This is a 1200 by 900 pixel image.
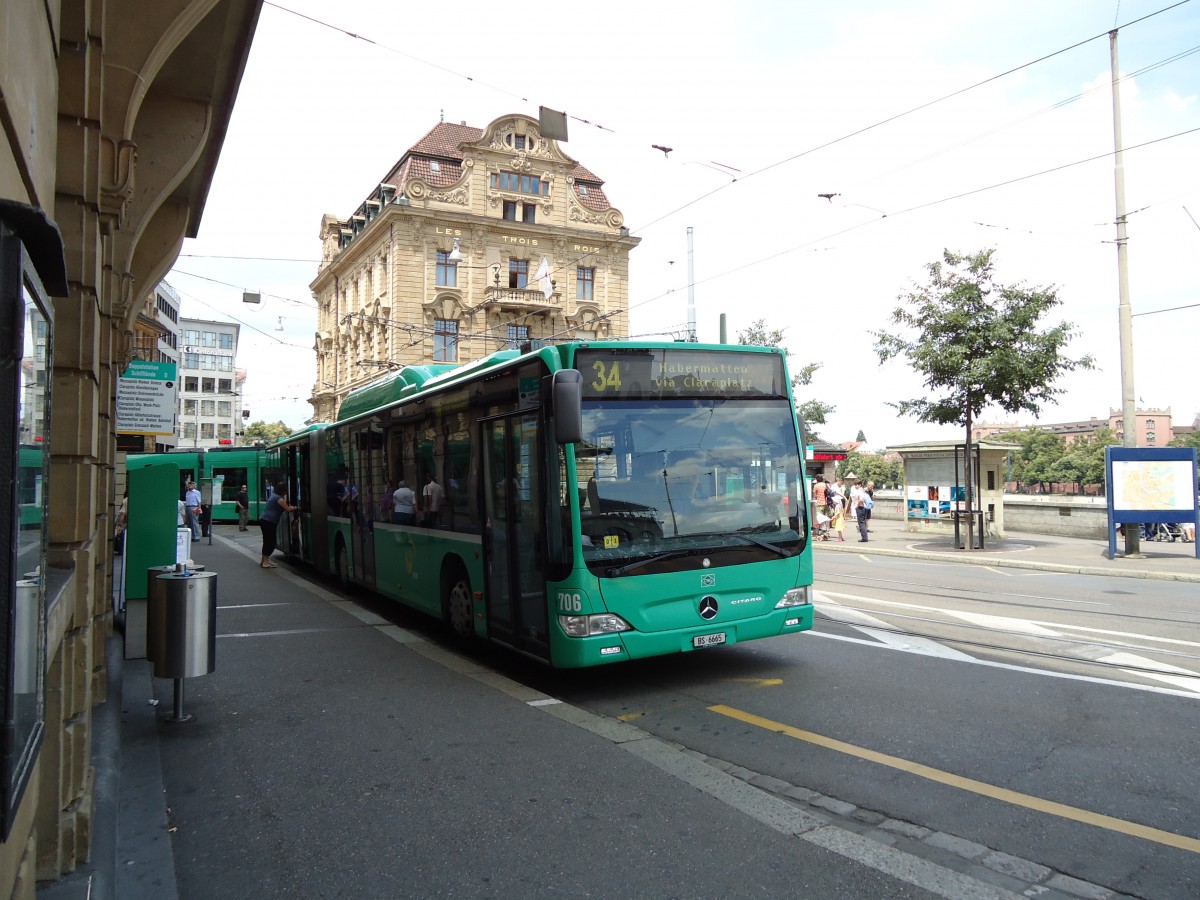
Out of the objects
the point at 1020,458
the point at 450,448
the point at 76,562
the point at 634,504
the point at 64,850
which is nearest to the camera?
the point at 64,850

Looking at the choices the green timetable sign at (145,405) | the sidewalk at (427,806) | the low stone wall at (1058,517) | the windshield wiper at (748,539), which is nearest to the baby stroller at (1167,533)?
the low stone wall at (1058,517)

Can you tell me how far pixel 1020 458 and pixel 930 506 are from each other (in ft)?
293

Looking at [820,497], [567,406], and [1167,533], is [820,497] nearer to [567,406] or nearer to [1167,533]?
[1167,533]

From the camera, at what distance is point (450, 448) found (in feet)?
29.0

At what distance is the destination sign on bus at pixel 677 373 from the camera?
6.89 m

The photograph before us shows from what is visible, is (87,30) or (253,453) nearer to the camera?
(87,30)

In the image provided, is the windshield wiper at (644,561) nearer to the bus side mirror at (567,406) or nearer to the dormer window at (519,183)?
the bus side mirror at (567,406)

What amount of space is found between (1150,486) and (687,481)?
14783 millimetres

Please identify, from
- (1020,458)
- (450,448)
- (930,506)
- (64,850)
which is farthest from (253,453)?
(1020,458)

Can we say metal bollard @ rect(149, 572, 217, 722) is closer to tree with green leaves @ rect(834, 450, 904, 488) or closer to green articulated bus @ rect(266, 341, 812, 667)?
green articulated bus @ rect(266, 341, 812, 667)

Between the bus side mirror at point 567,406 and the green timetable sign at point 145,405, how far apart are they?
9.43 meters

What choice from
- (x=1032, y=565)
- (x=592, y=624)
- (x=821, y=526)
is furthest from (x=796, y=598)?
(x=821, y=526)

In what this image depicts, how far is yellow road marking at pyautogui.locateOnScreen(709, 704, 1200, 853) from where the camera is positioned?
4059mm

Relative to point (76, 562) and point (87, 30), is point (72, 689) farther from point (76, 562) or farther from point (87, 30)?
point (87, 30)
